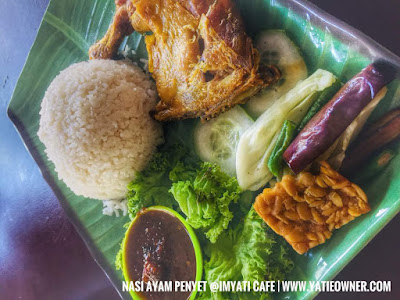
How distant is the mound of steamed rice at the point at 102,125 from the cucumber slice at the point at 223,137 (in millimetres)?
302

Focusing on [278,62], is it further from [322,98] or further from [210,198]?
[210,198]

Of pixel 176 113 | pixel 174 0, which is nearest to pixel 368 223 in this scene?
pixel 176 113

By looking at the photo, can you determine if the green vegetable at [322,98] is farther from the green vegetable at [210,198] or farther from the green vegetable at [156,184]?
the green vegetable at [156,184]

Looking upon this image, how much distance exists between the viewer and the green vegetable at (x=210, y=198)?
200 centimetres

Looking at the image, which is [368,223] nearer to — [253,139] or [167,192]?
[253,139]

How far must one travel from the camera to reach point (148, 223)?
2191mm

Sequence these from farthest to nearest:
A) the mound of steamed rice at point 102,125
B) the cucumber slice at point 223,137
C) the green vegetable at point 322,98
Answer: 1. the mound of steamed rice at point 102,125
2. the cucumber slice at point 223,137
3. the green vegetable at point 322,98

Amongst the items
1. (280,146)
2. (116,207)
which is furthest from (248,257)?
(116,207)

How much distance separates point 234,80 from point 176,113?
0.40 meters

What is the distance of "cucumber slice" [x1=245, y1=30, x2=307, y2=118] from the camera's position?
1.97m

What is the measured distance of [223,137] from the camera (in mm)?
2170

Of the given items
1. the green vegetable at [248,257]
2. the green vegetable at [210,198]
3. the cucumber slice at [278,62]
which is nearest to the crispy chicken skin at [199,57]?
the cucumber slice at [278,62]

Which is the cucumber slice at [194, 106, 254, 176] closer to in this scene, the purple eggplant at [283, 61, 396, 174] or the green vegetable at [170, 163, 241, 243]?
Answer: the green vegetable at [170, 163, 241, 243]

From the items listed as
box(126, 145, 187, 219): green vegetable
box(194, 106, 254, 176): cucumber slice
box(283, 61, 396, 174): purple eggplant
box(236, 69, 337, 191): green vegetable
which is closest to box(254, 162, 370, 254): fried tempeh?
box(283, 61, 396, 174): purple eggplant
